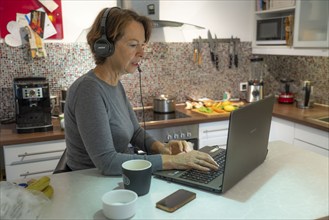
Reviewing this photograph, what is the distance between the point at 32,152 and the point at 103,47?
1.04 meters

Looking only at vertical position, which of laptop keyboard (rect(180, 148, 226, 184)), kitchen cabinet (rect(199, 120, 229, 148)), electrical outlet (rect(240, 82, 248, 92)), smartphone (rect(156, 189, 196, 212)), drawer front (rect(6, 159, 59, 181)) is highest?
electrical outlet (rect(240, 82, 248, 92))

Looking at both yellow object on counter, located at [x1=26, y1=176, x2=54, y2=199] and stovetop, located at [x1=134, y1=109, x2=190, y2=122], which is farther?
stovetop, located at [x1=134, y1=109, x2=190, y2=122]

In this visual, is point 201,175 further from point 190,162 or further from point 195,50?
point 195,50

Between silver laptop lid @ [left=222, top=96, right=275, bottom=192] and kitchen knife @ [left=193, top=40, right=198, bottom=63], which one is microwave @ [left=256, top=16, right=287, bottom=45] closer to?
kitchen knife @ [left=193, top=40, right=198, bottom=63]

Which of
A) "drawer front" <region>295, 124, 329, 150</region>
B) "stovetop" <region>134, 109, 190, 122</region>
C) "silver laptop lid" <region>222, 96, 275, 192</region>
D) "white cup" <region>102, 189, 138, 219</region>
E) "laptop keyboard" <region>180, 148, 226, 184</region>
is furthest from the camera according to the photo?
"stovetop" <region>134, 109, 190, 122</region>

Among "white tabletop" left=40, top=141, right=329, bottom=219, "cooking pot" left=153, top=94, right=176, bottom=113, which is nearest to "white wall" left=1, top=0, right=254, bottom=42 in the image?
"cooking pot" left=153, top=94, right=176, bottom=113

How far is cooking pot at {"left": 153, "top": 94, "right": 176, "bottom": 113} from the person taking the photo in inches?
108

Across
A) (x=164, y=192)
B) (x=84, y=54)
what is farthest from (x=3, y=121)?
(x=164, y=192)

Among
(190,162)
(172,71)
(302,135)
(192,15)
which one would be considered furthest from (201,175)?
(192,15)

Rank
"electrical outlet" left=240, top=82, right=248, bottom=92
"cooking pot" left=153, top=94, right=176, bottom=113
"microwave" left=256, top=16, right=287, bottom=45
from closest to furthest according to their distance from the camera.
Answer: "cooking pot" left=153, top=94, right=176, bottom=113 < "microwave" left=256, top=16, right=287, bottom=45 < "electrical outlet" left=240, top=82, right=248, bottom=92

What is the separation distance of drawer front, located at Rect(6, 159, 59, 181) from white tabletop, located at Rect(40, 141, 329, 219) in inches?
39.3

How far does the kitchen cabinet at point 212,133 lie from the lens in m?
2.63

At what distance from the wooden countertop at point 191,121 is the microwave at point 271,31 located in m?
0.58

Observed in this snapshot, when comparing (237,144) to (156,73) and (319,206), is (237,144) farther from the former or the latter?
(156,73)
